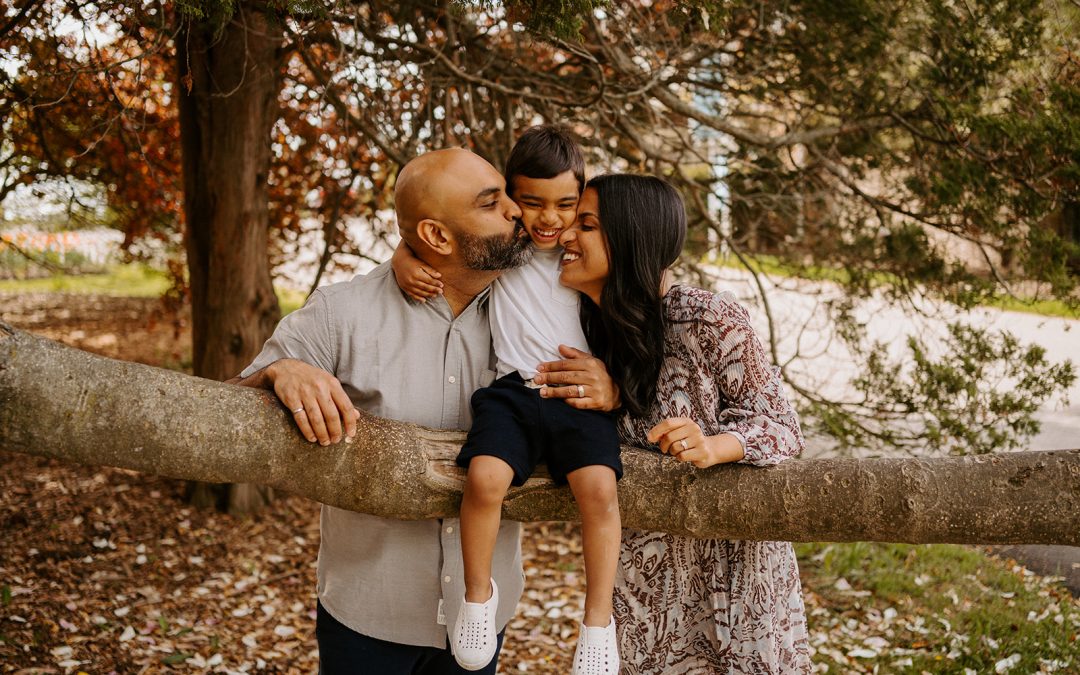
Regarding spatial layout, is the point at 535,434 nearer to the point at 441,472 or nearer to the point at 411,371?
the point at 441,472

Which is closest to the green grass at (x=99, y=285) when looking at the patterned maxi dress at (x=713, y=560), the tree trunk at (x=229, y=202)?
the tree trunk at (x=229, y=202)

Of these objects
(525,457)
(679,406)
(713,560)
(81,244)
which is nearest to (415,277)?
(525,457)

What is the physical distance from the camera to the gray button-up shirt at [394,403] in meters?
2.29

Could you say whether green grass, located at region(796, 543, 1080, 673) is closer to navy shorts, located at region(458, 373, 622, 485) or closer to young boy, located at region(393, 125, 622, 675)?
young boy, located at region(393, 125, 622, 675)

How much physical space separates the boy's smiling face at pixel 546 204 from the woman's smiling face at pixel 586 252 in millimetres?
110

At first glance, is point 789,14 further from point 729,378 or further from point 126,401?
point 126,401

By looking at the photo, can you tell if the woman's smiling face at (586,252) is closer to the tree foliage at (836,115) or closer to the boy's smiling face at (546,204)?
the boy's smiling face at (546,204)

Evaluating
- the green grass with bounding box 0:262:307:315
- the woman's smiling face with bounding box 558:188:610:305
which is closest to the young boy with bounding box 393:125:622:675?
the woman's smiling face with bounding box 558:188:610:305

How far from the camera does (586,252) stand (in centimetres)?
247

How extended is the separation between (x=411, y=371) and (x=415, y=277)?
27 centimetres

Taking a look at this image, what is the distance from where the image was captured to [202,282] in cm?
540

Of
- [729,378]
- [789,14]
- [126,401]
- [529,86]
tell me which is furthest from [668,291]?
[789,14]

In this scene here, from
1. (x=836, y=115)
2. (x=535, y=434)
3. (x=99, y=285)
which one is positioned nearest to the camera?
(x=535, y=434)

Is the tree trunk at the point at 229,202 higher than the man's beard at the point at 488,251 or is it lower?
higher
